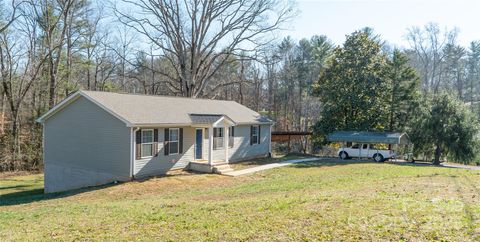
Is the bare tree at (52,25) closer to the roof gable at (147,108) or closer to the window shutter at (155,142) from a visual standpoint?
the roof gable at (147,108)

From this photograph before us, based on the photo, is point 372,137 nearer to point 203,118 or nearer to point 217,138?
point 217,138

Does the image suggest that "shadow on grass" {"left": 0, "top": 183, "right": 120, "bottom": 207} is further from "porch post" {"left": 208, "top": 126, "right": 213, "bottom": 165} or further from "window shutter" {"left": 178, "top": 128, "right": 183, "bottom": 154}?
"porch post" {"left": 208, "top": 126, "right": 213, "bottom": 165}

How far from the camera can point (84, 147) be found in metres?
17.5

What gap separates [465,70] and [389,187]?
4802 centimetres

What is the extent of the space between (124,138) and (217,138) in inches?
234

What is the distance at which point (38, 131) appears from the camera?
27219 mm

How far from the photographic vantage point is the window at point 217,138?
2020cm

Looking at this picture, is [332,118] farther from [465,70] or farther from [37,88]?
[465,70]

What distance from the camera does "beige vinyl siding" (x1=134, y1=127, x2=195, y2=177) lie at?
641 inches

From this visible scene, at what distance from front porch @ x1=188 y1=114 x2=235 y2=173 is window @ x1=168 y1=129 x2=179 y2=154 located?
3.58 feet

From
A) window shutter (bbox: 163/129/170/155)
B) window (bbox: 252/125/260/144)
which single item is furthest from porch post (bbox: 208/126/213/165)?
window (bbox: 252/125/260/144)

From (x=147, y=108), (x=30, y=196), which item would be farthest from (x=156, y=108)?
(x=30, y=196)

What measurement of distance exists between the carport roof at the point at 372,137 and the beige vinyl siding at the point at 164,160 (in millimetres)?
10587

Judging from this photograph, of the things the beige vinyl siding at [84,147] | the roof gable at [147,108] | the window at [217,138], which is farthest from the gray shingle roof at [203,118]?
the beige vinyl siding at [84,147]
